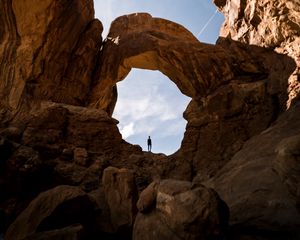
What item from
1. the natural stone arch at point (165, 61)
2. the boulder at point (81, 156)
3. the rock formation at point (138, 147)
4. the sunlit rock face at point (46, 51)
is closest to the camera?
the rock formation at point (138, 147)

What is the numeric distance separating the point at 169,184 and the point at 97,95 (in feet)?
44.2

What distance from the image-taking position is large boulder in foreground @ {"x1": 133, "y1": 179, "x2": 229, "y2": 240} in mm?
5539

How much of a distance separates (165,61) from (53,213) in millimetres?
13151

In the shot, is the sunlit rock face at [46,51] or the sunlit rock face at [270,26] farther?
the sunlit rock face at [46,51]

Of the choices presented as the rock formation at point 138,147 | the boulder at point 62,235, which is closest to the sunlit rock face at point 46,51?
the rock formation at point 138,147

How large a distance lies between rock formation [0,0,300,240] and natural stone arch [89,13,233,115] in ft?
0.24

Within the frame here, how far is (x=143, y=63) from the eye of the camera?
65.2 ft

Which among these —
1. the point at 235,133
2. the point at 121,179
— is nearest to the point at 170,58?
the point at 235,133

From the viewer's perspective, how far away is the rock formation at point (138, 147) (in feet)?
22.5

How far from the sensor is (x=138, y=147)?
53.0 ft

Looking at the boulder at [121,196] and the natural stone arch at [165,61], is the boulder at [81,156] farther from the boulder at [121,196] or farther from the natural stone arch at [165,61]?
the natural stone arch at [165,61]

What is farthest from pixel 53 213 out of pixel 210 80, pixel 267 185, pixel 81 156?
pixel 210 80

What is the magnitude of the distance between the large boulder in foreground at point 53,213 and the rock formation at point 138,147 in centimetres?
3

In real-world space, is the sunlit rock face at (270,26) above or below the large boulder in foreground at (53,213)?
above
